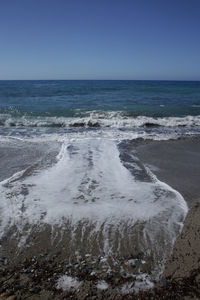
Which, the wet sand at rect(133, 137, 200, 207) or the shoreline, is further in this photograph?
the wet sand at rect(133, 137, 200, 207)

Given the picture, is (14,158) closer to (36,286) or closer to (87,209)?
(87,209)

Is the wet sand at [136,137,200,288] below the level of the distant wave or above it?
below

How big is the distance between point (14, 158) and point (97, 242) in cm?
572

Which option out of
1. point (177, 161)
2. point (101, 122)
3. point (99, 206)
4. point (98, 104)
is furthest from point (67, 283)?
point (98, 104)

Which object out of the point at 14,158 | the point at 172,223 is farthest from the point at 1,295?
the point at 14,158

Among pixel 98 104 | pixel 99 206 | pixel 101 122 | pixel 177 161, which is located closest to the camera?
pixel 99 206

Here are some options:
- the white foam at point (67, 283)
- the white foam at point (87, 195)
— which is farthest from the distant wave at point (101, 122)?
the white foam at point (67, 283)

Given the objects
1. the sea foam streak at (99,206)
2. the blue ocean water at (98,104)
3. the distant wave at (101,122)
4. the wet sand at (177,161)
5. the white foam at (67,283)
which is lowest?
the white foam at (67,283)

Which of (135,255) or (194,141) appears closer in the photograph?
(135,255)

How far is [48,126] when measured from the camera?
48.9 feet

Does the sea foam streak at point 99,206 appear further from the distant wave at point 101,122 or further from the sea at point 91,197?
the distant wave at point 101,122

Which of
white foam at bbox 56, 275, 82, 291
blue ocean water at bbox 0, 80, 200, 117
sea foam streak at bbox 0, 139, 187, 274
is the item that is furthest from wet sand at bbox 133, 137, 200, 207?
blue ocean water at bbox 0, 80, 200, 117

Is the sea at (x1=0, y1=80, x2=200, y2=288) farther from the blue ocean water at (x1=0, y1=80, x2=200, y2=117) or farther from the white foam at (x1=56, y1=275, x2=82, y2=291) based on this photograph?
the blue ocean water at (x1=0, y1=80, x2=200, y2=117)

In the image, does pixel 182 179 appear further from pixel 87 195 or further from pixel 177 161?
pixel 87 195
